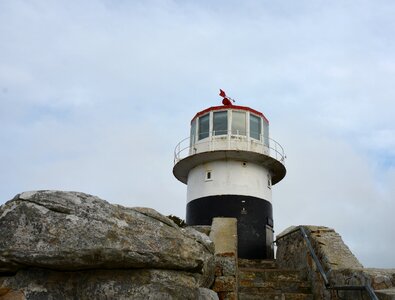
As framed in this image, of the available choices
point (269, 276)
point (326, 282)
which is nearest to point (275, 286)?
point (269, 276)

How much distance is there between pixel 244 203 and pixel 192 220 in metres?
1.86

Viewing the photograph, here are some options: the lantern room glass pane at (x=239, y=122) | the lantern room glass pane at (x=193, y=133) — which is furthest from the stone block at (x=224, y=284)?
the lantern room glass pane at (x=193, y=133)

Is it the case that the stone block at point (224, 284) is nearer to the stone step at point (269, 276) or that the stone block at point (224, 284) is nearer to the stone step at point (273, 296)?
the stone step at point (273, 296)

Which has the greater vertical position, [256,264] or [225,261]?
[256,264]

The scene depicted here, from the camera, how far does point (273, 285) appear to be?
8336 mm

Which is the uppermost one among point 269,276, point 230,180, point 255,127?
point 255,127

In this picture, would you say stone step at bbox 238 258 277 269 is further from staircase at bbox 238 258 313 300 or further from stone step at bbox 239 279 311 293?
stone step at bbox 239 279 311 293

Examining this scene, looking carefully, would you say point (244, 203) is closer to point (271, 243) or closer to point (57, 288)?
point (271, 243)

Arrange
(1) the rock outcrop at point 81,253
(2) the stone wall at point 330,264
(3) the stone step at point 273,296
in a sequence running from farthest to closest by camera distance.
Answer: (3) the stone step at point 273,296 → (2) the stone wall at point 330,264 → (1) the rock outcrop at point 81,253

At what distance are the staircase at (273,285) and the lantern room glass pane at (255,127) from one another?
619 centimetres

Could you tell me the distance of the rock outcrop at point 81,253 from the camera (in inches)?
138

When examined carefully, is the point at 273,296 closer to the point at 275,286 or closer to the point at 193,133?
the point at 275,286

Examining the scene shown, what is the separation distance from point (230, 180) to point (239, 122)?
84.4 inches

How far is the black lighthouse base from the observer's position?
1298 centimetres
